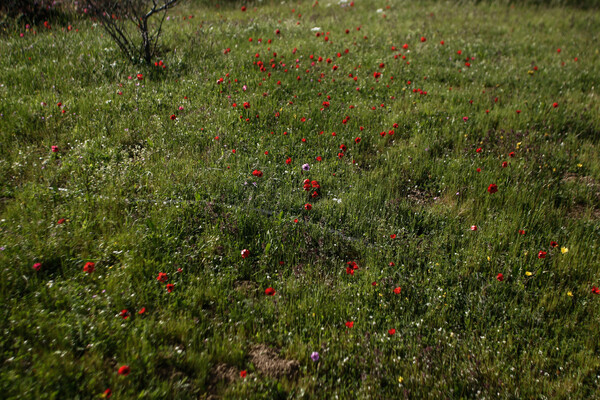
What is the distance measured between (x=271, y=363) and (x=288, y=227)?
143cm

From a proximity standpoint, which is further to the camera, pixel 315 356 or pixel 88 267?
pixel 88 267

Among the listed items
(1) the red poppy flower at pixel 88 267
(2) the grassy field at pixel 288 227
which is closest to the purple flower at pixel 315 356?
(2) the grassy field at pixel 288 227

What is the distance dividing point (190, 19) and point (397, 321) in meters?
9.36

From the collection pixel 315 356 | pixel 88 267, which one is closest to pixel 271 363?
pixel 315 356

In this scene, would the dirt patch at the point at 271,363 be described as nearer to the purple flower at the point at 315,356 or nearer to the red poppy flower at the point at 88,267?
the purple flower at the point at 315,356

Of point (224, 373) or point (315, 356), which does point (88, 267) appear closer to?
point (224, 373)

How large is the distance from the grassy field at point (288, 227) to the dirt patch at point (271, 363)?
0.02 metres

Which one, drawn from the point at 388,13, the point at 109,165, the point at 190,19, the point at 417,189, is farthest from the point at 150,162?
the point at 388,13

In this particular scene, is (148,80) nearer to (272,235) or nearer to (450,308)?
(272,235)

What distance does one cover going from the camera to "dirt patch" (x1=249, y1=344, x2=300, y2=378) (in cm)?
280

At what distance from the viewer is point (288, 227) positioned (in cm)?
395

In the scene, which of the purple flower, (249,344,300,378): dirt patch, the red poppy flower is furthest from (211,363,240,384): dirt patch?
the red poppy flower

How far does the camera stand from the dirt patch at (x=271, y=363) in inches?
110

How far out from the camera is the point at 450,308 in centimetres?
341
